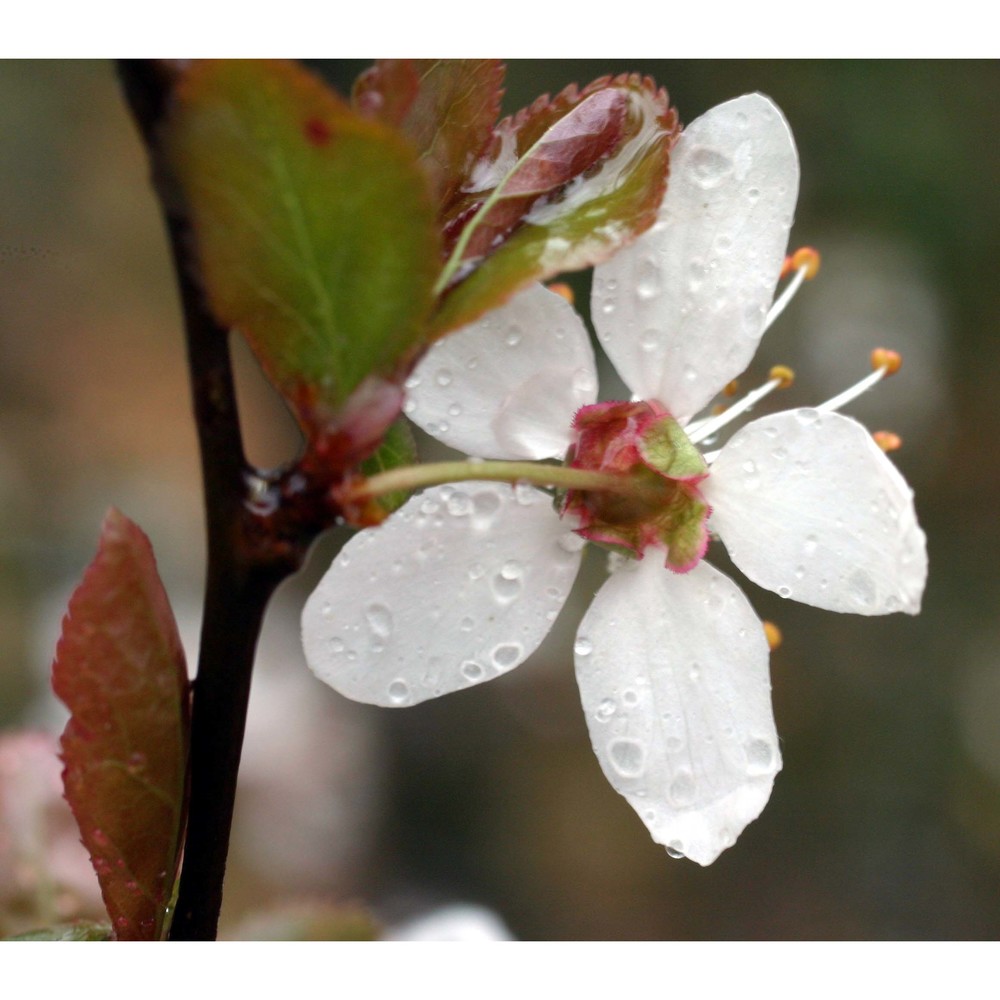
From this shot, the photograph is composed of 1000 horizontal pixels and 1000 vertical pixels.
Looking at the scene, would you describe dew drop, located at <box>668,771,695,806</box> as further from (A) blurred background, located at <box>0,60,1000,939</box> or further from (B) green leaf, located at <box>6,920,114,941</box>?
(A) blurred background, located at <box>0,60,1000,939</box>

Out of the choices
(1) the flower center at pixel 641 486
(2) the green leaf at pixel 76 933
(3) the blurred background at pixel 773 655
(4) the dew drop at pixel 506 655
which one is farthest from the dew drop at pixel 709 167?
(3) the blurred background at pixel 773 655

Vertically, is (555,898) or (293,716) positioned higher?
(293,716)

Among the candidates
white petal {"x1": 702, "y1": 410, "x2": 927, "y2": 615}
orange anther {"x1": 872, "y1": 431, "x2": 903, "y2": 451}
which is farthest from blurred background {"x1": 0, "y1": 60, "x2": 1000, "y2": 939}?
white petal {"x1": 702, "y1": 410, "x2": 927, "y2": 615}

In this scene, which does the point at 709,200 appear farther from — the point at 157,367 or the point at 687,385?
the point at 157,367

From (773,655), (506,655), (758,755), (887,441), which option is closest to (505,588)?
(506,655)

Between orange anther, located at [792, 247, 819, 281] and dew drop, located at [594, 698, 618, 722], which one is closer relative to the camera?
dew drop, located at [594, 698, 618, 722]

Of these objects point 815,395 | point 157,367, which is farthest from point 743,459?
point 815,395
